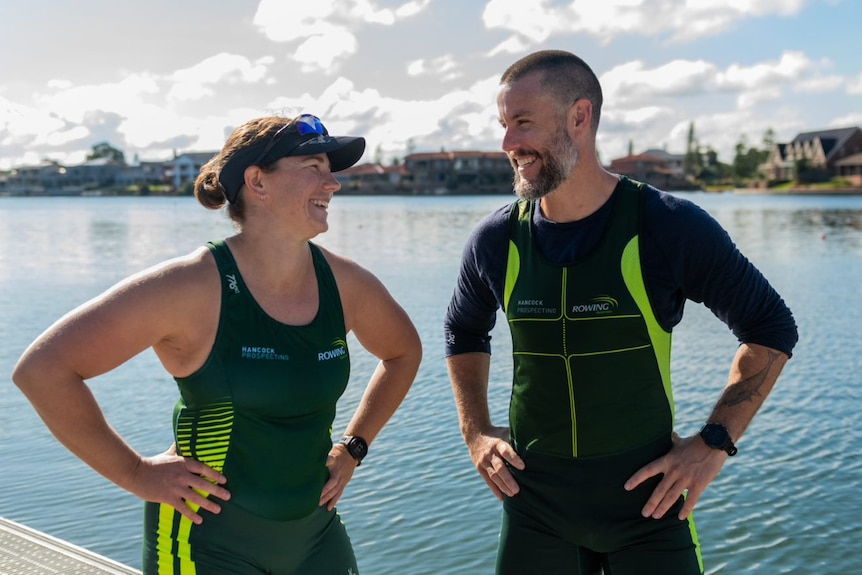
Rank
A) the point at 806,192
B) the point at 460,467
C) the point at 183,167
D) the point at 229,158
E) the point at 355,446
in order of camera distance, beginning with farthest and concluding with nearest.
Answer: the point at 183,167
the point at 806,192
the point at 460,467
the point at 355,446
the point at 229,158

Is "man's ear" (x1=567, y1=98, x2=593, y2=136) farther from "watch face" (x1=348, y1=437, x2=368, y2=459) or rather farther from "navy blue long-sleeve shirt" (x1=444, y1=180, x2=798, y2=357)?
"watch face" (x1=348, y1=437, x2=368, y2=459)

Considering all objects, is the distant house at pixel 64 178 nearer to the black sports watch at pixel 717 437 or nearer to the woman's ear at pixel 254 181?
the woman's ear at pixel 254 181

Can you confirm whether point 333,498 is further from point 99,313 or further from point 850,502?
point 850,502

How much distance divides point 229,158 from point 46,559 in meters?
2.47

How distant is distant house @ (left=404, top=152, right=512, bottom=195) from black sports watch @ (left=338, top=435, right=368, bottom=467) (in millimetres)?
126833

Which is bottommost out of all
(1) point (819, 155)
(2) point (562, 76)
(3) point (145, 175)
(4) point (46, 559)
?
(4) point (46, 559)

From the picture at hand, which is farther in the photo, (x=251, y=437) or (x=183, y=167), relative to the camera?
(x=183, y=167)

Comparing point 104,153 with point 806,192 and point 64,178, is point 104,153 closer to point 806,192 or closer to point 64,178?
point 64,178

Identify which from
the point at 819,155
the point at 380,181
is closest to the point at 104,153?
the point at 380,181

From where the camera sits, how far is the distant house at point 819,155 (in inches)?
4176

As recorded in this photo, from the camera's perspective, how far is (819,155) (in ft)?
365

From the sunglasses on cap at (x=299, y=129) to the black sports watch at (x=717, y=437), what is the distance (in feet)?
5.29

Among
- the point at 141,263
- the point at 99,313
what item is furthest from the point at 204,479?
the point at 141,263

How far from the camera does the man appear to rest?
298 centimetres
